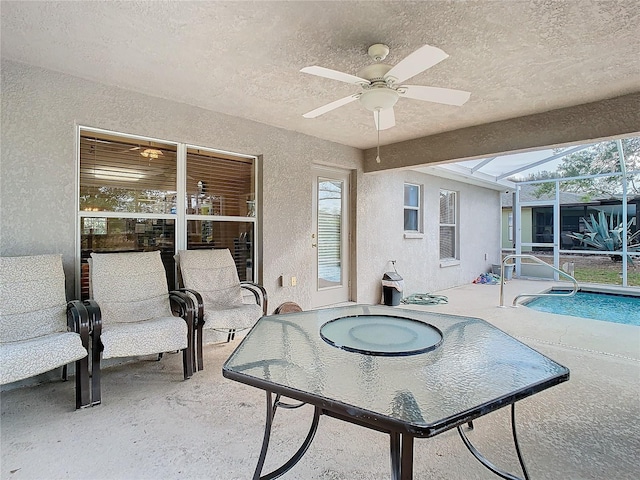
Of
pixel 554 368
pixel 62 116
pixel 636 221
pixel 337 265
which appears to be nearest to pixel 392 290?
pixel 337 265

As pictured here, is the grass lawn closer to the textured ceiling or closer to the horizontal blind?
the textured ceiling

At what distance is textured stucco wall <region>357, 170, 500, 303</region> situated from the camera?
18.8ft

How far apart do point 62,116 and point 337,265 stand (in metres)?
3.85

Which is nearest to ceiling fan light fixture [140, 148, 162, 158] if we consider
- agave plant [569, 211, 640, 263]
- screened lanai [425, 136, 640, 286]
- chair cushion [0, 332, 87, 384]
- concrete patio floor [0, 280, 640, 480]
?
chair cushion [0, 332, 87, 384]

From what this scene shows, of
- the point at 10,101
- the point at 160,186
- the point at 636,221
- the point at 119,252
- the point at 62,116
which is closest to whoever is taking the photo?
the point at 10,101

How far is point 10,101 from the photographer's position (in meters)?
2.65

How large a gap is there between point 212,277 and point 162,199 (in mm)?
949

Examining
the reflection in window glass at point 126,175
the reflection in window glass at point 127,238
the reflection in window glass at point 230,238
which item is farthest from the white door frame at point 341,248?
the reflection in window glass at point 126,175

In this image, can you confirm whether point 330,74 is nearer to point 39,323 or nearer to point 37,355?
point 37,355

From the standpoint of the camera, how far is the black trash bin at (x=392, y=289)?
5.73 metres

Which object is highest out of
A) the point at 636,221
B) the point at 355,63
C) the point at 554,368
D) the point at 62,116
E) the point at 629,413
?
the point at 355,63

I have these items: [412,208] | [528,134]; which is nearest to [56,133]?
[528,134]

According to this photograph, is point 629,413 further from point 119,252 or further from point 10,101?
point 10,101

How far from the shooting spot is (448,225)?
7.83m
